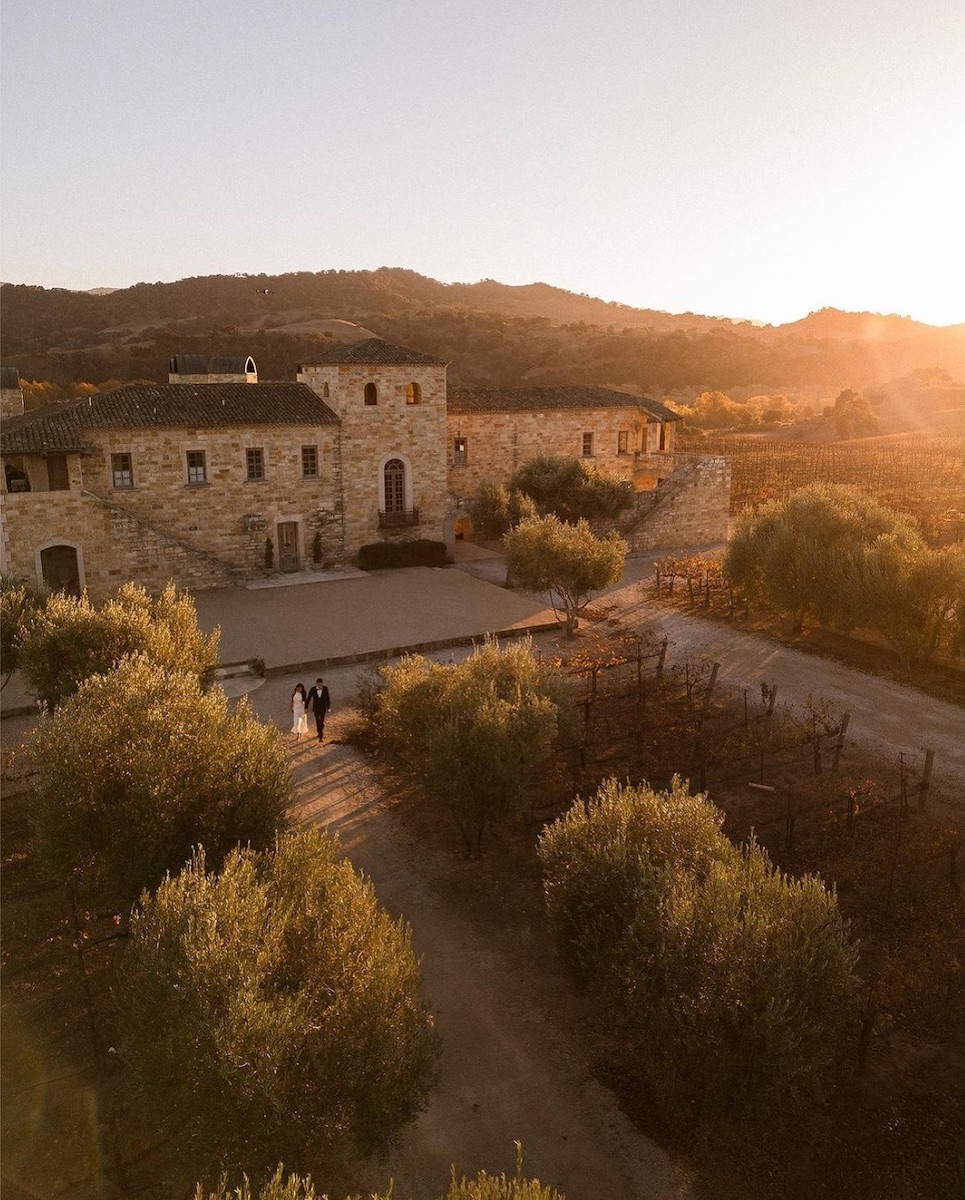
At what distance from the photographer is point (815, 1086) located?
7258 millimetres

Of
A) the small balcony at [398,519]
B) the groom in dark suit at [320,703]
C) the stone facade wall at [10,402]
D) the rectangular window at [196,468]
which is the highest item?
the stone facade wall at [10,402]

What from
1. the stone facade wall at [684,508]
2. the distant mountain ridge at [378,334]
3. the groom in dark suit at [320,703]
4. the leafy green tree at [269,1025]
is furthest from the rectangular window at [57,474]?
the distant mountain ridge at [378,334]

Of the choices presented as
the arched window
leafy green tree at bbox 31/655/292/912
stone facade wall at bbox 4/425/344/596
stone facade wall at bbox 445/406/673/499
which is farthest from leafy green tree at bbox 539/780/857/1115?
stone facade wall at bbox 445/406/673/499

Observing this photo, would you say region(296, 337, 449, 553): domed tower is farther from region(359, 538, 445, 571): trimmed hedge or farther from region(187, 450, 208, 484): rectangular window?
region(187, 450, 208, 484): rectangular window

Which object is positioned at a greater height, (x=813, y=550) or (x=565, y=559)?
(x=813, y=550)

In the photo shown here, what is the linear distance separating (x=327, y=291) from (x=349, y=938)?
407 ft

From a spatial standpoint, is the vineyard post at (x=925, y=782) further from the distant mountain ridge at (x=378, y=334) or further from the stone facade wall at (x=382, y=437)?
the distant mountain ridge at (x=378, y=334)

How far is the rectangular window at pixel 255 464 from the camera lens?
95.1ft

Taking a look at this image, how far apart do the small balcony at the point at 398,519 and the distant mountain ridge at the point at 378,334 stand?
40519 mm

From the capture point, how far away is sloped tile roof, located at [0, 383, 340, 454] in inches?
991

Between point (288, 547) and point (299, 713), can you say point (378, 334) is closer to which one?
point (288, 547)

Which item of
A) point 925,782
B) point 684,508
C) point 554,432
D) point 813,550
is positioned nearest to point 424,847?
point 925,782

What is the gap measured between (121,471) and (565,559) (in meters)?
15.4

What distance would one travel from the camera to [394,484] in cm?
3234
